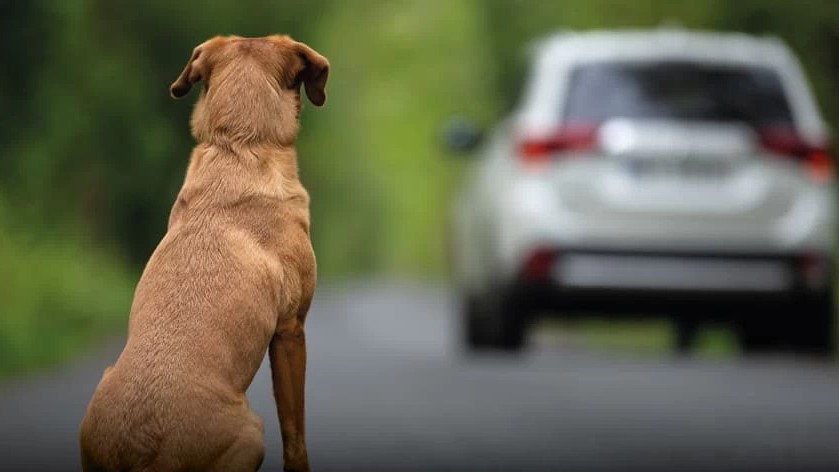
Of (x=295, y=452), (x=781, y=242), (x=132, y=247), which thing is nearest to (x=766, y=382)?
(x=781, y=242)

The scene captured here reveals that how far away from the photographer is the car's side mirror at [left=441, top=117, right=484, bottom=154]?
1366 cm

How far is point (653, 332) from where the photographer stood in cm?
1819

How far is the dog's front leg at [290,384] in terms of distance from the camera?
16.9ft

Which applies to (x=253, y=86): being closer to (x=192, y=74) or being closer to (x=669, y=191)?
(x=192, y=74)

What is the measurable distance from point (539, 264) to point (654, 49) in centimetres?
157

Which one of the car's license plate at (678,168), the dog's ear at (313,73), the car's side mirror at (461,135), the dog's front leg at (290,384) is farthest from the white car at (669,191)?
the dog's front leg at (290,384)

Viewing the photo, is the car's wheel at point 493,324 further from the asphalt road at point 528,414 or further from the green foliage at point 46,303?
the green foliage at point 46,303

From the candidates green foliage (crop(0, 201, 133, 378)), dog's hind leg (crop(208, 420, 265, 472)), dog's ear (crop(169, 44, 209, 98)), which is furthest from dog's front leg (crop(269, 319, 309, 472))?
green foliage (crop(0, 201, 133, 378))

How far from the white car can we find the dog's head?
6.42 metres

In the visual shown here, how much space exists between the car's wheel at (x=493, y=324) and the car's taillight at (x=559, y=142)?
3.00 ft

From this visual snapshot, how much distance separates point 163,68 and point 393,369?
10.6 meters

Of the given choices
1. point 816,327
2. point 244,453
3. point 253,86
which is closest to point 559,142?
point 816,327

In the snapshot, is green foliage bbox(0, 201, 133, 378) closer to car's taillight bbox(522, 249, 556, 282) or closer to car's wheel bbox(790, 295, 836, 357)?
car's taillight bbox(522, 249, 556, 282)

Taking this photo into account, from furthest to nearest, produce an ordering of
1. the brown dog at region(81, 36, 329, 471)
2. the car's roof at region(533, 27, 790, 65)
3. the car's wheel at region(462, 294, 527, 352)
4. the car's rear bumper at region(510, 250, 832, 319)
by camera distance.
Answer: the car's wheel at region(462, 294, 527, 352), the car's roof at region(533, 27, 790, 65), the car's rear bumper at region(510, 250, 832, 319), the brown dog at region(81, 36, 329, 471)
